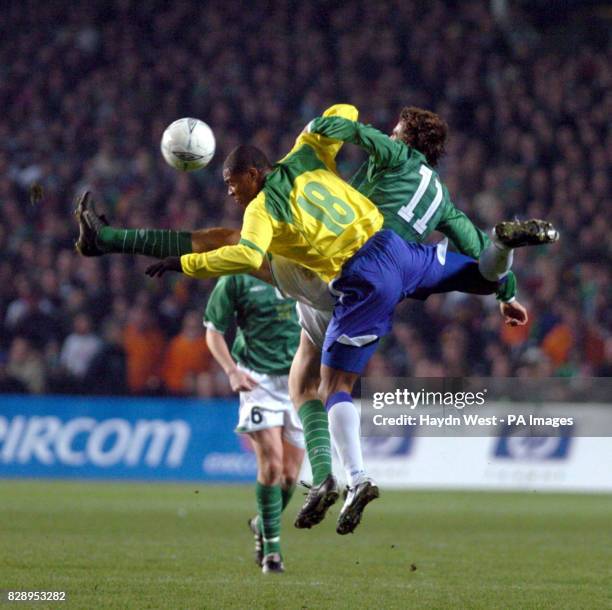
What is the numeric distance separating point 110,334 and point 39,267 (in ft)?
5.41

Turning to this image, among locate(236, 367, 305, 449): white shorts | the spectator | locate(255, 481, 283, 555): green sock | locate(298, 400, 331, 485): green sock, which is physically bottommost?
the spectator

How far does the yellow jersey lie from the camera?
6324 millimetres

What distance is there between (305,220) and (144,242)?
944mm

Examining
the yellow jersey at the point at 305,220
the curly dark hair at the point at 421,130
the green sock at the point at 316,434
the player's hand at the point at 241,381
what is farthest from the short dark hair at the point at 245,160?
the player's hand at the point at 241,381

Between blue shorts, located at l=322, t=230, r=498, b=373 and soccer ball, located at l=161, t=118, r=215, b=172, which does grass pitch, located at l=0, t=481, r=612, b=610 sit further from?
soccer ball, located at l=161, t=118, r=215, b=172

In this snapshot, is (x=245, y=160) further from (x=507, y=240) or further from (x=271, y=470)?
(x=271, y=470)

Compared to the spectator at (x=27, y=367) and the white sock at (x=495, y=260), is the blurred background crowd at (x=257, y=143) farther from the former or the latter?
the white sock at (x=495, y=260)

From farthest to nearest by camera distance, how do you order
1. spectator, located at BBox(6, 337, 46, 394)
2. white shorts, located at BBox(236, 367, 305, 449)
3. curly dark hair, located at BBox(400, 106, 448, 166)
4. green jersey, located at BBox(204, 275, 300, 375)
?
spectator, located at BBox(6, 337, 46, 394) < green jersey, located at BBox(204, 275, 300, 375) < white shorts, located at BBox(236, 367, 305, 449) < curly dark hair, located at BBox(400, 106, 448, 166)

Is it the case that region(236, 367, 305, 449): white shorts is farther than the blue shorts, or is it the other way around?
region(236, 367, 305, 449): white shorts

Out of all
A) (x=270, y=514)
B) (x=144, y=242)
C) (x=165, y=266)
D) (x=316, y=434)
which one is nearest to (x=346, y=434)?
(x=316, y=434)


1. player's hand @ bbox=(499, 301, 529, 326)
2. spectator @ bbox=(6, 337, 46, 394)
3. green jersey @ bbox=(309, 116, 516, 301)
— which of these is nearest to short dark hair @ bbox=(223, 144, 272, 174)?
green jersey @ bbox=(309, 116, 516, 301)

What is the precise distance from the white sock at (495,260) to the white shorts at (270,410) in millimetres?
2092

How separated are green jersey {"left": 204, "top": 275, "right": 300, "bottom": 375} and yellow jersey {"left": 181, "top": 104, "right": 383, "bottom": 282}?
6.85 feet

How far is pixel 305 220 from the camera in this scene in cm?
655
